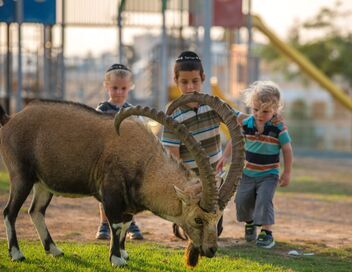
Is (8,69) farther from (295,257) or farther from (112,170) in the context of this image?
(112,170)

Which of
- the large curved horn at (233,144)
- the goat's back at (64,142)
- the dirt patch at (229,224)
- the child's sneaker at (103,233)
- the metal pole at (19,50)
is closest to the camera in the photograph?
the large curved horn at (233,144)

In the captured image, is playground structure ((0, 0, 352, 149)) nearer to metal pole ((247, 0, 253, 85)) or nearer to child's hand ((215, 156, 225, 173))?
metal pole ((247, 0, 253, 85))

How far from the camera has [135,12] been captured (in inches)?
1082

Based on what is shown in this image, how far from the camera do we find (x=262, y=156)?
430 inches

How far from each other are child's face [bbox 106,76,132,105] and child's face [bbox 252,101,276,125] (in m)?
1.54

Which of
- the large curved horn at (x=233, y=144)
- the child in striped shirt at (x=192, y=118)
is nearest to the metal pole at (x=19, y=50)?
the child in striped shirt at (x=192, y=118)

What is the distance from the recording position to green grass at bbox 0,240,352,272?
9008mm

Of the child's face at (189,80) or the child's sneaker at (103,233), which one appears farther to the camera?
the child's sneaker at (103,233)

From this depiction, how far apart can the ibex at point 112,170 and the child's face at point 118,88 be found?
4.40ft

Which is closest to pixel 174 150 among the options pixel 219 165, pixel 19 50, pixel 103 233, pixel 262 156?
pixel 219 165

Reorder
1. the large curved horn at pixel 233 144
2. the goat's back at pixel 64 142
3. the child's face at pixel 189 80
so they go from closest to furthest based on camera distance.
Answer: the large curved horn at pixel 233 144, the goat's back at pixel 64 142, the child's face at pixel 189 80

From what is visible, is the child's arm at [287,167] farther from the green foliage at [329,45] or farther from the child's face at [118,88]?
the green foliage at [329,45]

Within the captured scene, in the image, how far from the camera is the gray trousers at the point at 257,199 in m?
10.8

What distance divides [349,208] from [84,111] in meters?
7.42
